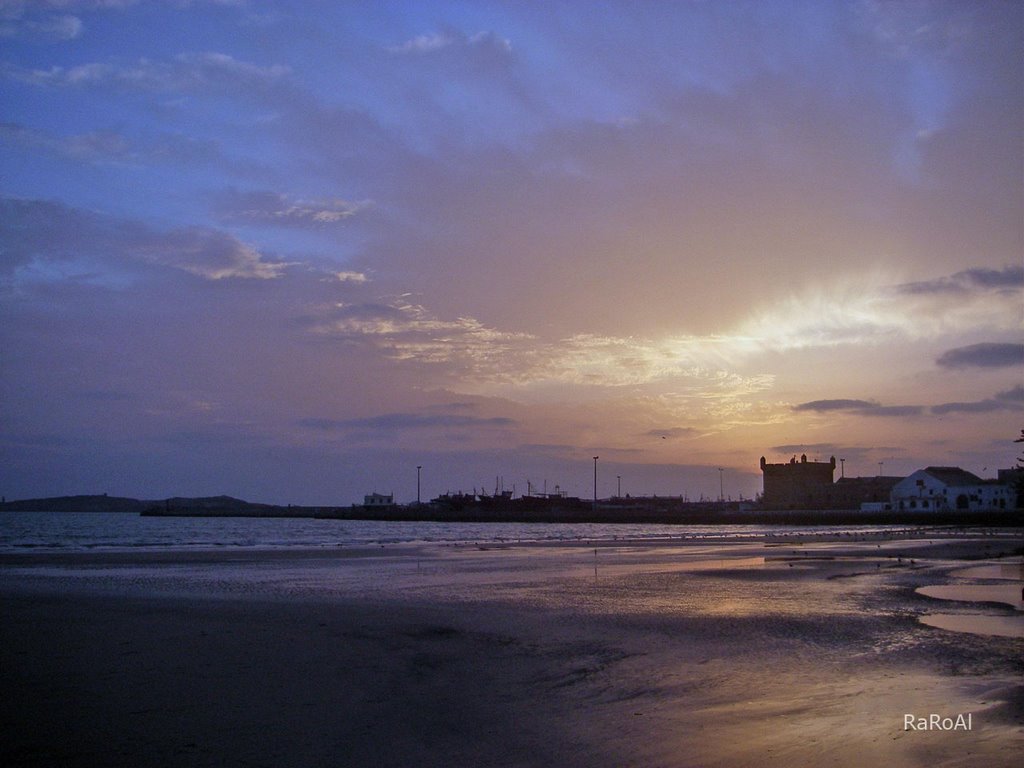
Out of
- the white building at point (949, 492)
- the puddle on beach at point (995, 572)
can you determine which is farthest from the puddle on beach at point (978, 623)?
A: the white building at point (949, 492)

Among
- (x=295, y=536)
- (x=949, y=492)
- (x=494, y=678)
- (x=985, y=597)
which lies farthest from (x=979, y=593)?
(x=949, y=492)

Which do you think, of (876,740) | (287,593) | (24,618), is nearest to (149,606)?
(24,618)

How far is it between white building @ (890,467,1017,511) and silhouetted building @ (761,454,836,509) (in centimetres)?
2781

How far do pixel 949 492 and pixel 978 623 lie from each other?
120m

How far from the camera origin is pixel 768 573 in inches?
1270

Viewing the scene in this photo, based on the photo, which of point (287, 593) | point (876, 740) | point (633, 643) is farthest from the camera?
point (287, 593)

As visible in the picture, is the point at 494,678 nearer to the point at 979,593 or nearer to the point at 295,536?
the point at 979,593

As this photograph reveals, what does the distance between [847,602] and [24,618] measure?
67.4ft

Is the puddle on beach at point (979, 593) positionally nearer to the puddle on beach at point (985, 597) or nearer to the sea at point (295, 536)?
the puddle on beach at point (985, 597)

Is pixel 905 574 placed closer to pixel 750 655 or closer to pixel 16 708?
pixel 750 655

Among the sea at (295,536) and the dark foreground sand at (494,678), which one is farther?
the sea at (295,536)

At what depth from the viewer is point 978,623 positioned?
680 inches

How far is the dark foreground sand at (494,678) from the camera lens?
8.76m

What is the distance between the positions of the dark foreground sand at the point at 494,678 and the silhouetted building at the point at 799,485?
14431 centimetres
